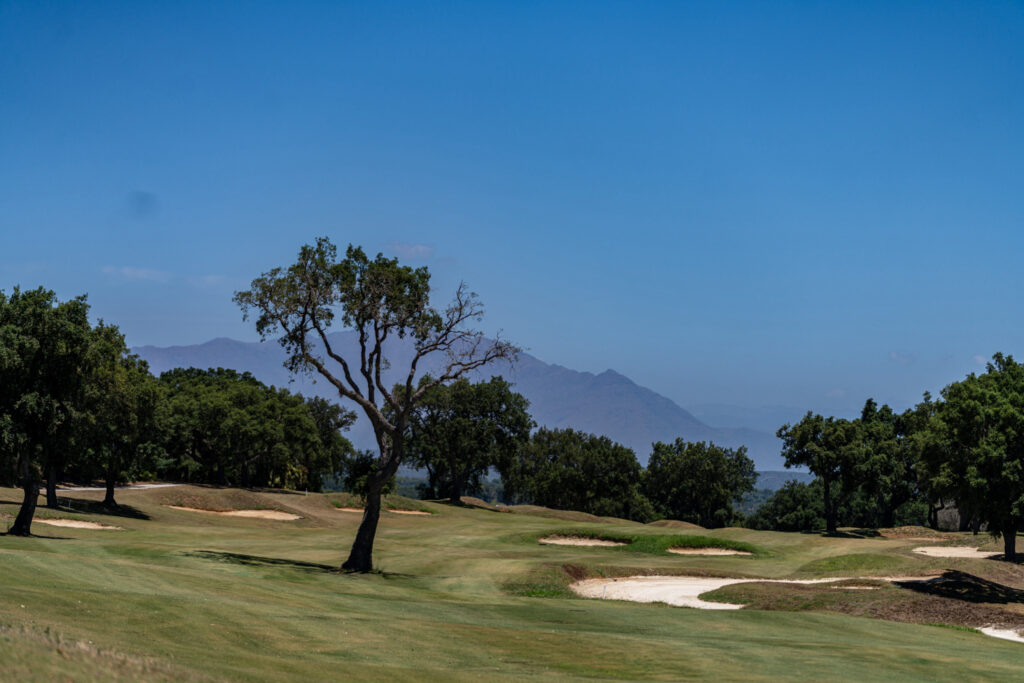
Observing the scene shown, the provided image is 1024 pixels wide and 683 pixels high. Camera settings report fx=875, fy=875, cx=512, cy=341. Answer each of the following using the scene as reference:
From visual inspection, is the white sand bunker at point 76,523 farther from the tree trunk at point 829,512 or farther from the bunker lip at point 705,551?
the tree trunk at point 829,512

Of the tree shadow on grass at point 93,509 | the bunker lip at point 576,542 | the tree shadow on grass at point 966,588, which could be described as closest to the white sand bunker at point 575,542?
the bunker lip at point 576,542

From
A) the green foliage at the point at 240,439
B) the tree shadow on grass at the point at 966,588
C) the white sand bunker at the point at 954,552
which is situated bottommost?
the tree shadow on grass at the point at 966,588

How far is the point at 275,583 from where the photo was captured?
31062mm

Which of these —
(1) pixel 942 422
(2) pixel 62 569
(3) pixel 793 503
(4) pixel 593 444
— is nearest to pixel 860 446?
(1) pixel 942 422

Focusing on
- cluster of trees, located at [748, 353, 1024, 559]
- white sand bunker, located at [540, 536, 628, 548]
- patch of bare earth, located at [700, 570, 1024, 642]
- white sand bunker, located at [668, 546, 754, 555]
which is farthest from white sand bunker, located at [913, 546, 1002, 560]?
white sand bunker, located at [540, 536, 628, 548]

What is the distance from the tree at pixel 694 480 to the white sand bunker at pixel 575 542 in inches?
2257

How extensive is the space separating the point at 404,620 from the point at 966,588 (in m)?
26.4

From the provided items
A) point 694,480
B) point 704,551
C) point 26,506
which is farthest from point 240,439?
point 694,480

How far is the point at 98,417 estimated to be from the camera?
50.2 meters

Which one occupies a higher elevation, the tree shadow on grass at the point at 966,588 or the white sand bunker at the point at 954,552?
Result: the white sand bunker at the point at 954,552

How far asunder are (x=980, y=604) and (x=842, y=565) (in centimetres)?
1155

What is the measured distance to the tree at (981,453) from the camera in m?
36.9

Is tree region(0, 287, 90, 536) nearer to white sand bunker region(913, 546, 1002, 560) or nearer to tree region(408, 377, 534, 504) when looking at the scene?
white sand bunker region(913, 546, 1002, 560)

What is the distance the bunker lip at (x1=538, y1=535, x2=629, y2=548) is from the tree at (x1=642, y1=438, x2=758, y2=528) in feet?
188
